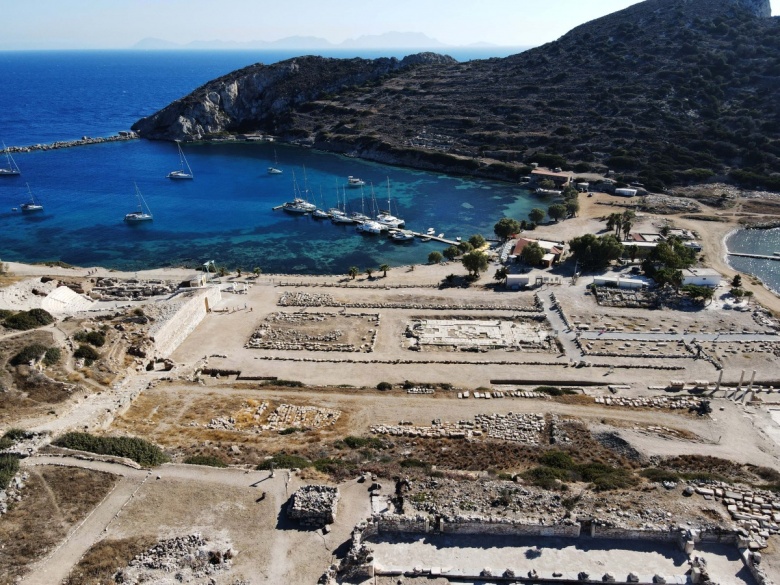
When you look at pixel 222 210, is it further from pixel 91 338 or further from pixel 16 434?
pixel 16 434

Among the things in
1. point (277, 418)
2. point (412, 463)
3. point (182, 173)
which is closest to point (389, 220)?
point (277, 418)

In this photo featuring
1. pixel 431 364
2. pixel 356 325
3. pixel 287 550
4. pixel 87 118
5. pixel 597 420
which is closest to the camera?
pixel 287 550

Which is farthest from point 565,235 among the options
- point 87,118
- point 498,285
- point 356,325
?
point 87,118

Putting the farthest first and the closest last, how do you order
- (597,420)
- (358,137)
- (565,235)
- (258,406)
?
(358,137), (565,235), (258,406), (597,420)

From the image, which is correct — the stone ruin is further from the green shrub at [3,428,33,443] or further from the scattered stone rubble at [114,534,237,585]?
the green shrub at [3,428,33,443]

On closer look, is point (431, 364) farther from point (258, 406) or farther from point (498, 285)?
point (498, 285)

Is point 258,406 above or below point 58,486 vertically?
below

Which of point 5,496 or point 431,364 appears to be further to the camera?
point 431,364
